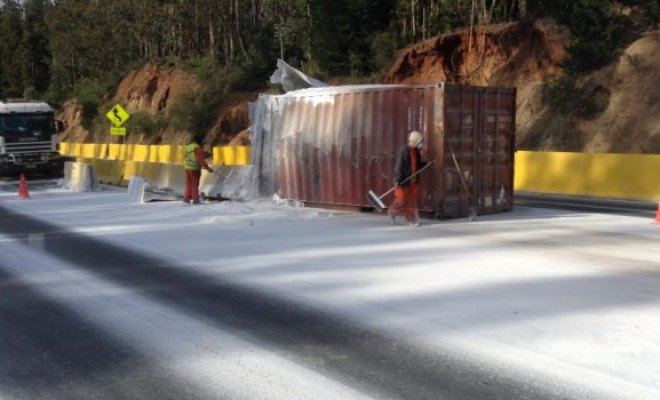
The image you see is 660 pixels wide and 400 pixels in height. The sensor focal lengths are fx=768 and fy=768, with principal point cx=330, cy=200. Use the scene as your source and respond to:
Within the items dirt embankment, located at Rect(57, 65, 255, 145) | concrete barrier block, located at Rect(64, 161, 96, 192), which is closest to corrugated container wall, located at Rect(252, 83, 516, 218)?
concrete barrier block, located at Rect(64, 161, 96, 192)

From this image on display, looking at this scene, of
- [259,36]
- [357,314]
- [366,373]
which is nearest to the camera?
[366,373]

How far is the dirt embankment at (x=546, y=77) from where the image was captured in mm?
27156

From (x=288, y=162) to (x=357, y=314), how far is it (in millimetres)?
9625

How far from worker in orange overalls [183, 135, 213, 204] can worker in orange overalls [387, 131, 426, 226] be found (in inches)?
219

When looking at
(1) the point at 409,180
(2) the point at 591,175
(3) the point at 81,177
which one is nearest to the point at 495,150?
(1) the point at 409,180

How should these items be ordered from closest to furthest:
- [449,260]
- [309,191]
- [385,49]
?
[449,260], [309,191], [385,49]

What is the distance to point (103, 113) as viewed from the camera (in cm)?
5994

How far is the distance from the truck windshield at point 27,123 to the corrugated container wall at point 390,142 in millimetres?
13827

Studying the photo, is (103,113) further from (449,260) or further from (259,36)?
(449,260)

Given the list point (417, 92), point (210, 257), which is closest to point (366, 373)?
point (210, 257)

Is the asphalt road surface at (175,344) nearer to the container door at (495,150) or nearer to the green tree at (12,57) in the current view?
the container door at (495,150)

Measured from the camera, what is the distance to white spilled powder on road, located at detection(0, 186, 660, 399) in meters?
6.12

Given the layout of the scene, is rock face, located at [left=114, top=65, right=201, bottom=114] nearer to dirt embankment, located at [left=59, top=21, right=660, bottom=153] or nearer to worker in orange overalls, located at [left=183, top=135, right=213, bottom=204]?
dirt embankment, located at [left=59, top=21, right=660, bottom=153]

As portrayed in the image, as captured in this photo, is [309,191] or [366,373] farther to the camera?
[309,191]
